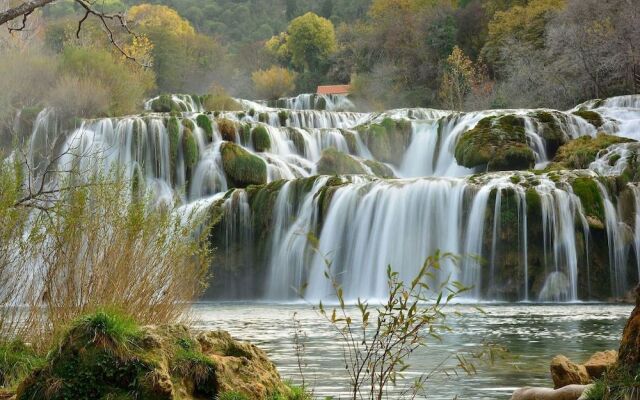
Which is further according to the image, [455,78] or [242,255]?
[455,78]

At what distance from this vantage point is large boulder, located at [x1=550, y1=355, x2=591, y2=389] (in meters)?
9.30

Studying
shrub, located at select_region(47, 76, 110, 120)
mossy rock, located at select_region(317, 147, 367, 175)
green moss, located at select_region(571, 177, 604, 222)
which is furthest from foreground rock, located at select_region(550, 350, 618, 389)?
shrub, located at select_region(47, 76, 110, 120)

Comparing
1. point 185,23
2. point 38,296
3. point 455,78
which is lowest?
point 38,296

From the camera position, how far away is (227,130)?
38.8 metres

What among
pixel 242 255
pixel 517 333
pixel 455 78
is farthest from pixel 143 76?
pixel 517 333

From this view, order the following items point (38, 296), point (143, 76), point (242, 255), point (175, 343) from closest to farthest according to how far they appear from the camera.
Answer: point (175, 343) → point (38, 296) → point (242, 255) → point (143, 76)

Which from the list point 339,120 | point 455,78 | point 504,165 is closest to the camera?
point 504,165

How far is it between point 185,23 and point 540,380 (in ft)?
291

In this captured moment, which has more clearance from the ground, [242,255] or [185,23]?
[185,23]

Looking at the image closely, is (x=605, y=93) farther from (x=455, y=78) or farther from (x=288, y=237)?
(x=288, y=237)

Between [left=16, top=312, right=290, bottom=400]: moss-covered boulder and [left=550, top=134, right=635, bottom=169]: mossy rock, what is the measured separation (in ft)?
83.3

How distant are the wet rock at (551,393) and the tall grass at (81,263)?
3.61 m

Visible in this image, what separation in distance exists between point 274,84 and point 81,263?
231ft

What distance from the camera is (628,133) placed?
117 ft
